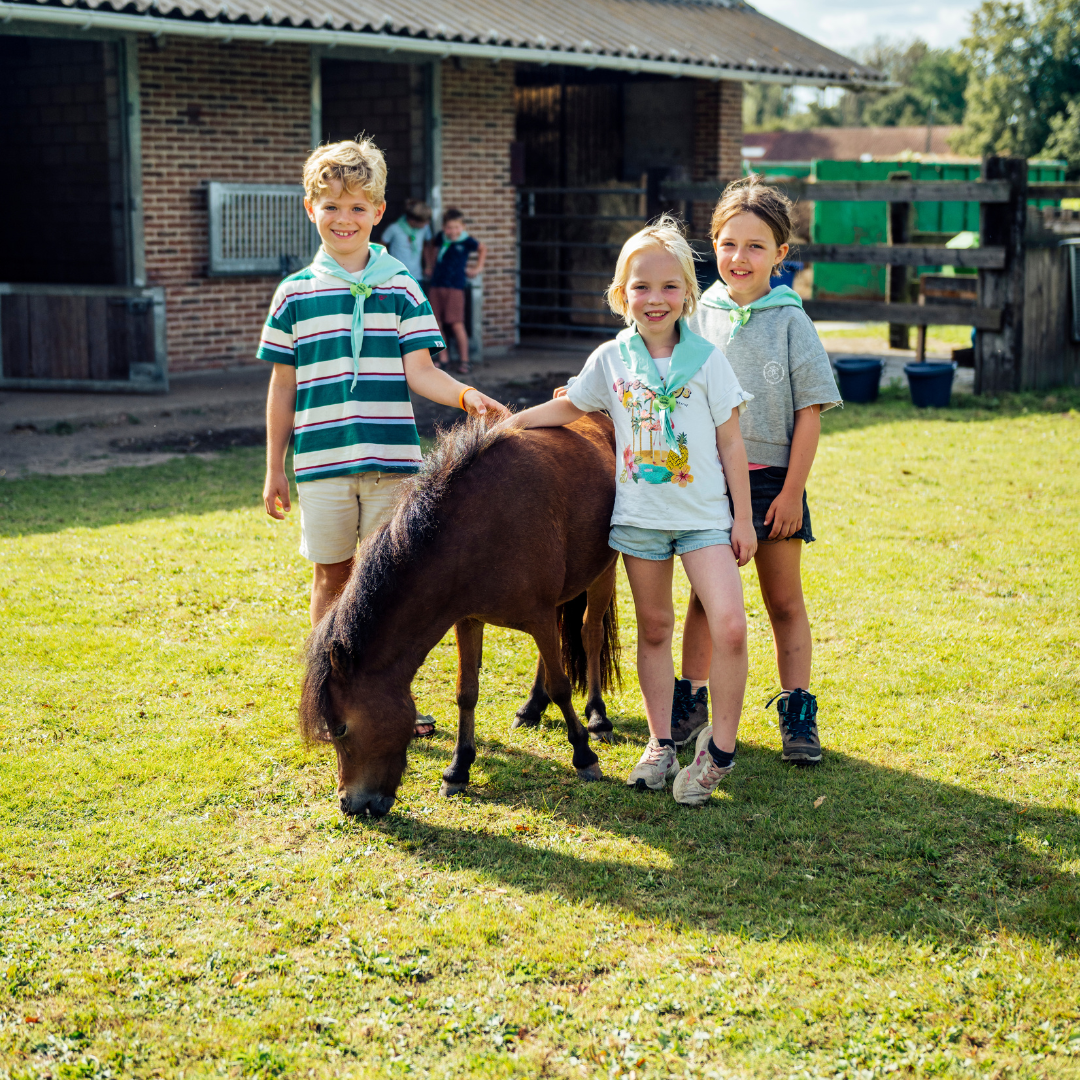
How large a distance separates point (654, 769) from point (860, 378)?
8.08 m

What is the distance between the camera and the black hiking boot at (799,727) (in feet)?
13.4

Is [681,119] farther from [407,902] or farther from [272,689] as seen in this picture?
[407,902]

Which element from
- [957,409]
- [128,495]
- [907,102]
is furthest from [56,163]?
[907,102]

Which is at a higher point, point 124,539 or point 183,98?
point 183,98

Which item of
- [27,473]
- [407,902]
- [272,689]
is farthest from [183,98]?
[407,902]

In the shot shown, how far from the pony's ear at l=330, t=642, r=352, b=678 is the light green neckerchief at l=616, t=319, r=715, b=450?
45.2 inches

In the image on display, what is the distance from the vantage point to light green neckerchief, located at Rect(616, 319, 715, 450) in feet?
11.9

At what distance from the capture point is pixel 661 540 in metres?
3.79

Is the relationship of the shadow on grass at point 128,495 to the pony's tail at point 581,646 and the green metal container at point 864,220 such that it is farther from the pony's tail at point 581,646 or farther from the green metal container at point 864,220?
the green metal container at point 864,220

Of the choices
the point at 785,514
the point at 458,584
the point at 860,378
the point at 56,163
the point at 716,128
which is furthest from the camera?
the point at 716,128

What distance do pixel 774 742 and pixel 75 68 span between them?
12594 mm

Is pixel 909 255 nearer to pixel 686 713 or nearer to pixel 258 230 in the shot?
pixel 258 230

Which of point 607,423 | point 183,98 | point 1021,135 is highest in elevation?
point 1021,135

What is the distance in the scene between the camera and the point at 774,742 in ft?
14.3
